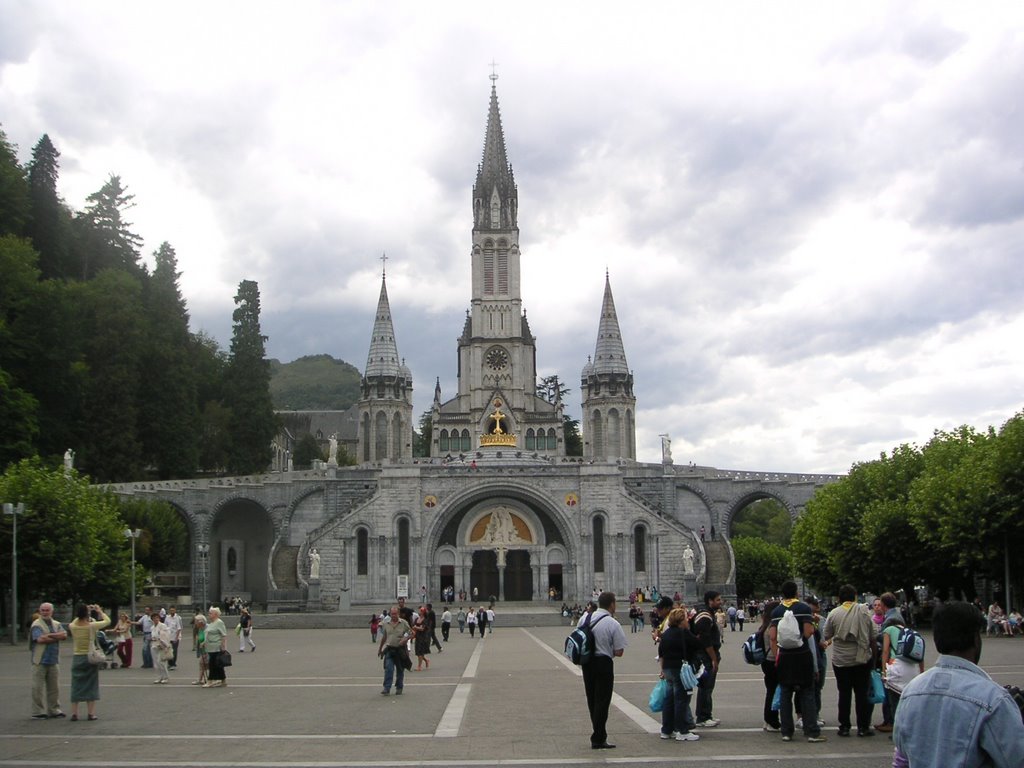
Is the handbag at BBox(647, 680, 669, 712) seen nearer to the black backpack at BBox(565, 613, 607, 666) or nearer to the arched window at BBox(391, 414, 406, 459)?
the black backpack at BBox(565, 613, 607, 666)

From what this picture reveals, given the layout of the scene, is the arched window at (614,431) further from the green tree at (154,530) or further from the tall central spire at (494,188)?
the green tree at (154,530)

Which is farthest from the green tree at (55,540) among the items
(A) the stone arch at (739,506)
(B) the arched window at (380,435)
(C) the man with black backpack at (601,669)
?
(B) the arched window at (380,435)

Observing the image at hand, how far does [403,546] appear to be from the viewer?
62781 mm

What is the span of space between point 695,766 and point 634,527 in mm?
52067

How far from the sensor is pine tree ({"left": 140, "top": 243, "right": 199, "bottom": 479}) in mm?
62062

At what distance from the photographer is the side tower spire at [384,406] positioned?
88938mm

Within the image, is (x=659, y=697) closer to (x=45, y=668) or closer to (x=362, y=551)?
(x=45, y=668)

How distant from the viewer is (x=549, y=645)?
33.5m

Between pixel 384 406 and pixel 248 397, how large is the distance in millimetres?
18866

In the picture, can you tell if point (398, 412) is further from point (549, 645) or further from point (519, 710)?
point (519, 710)

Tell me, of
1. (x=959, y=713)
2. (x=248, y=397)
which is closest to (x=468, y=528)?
(x=248, y=397)

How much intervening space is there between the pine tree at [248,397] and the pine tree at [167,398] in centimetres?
367

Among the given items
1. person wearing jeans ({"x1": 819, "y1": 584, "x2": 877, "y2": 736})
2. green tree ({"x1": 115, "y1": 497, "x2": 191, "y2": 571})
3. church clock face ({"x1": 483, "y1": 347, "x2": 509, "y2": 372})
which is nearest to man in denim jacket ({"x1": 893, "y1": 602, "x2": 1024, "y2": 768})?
person wearing jeans ({"x1": 819, "y1": 584, "x2": 877, "y2": 736})

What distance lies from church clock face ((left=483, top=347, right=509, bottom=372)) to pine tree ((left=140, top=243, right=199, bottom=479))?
1120 inches
